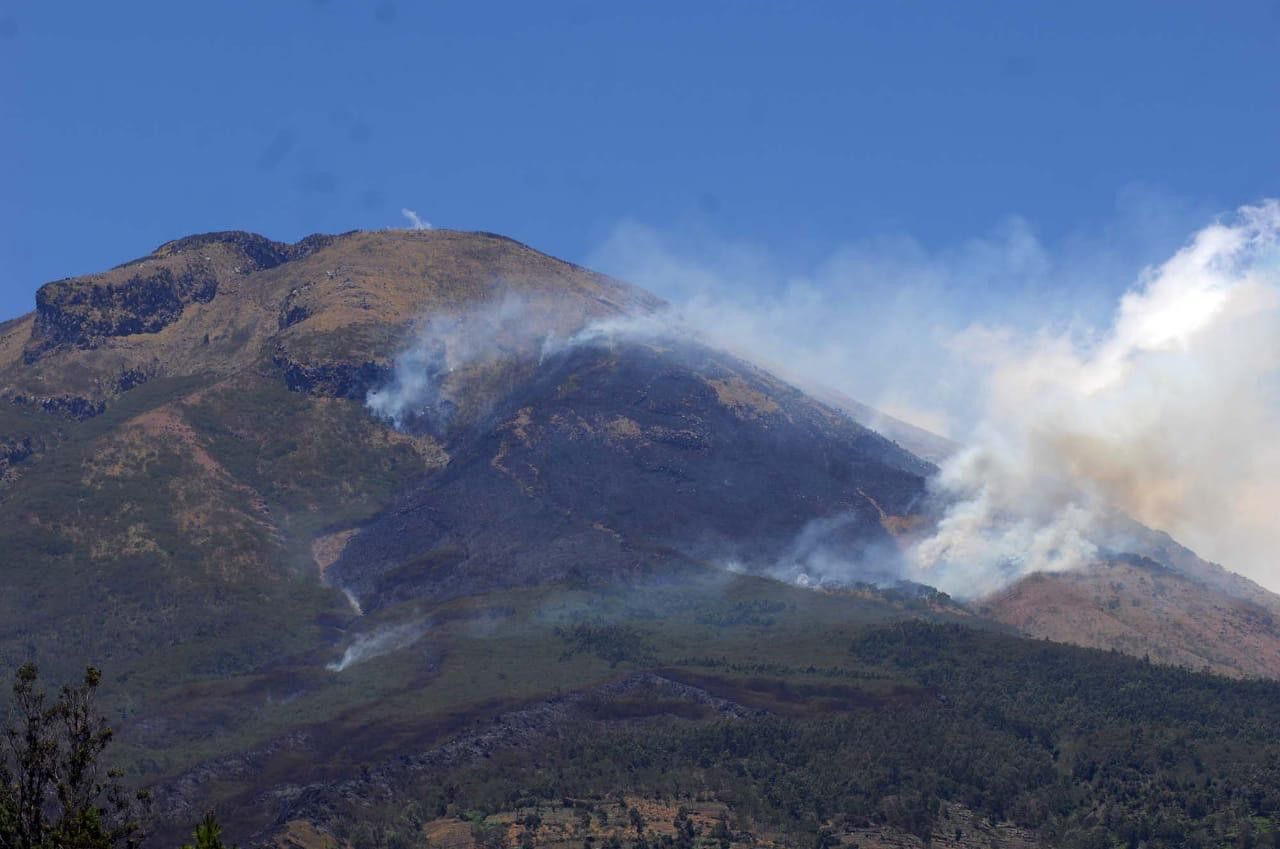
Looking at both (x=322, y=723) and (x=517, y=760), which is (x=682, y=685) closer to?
(x=517, y=760)

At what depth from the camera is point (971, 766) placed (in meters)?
171

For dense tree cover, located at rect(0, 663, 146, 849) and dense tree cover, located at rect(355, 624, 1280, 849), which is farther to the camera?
dense tree cover, located at rect(355, 624, 1280, 849)

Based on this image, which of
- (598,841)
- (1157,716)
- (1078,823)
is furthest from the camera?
(1157,716)

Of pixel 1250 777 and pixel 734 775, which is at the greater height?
pixel 1250 777

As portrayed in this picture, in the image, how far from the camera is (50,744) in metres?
64.1

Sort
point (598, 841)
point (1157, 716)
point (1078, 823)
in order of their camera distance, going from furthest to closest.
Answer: point (1157, 716)
point (1078, 823)
point (598, 841)

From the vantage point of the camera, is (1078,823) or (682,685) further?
(682,685)

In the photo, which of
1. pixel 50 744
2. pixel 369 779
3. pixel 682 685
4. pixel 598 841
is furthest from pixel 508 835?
pixel 50 744

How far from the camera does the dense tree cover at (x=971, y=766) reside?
525 feet

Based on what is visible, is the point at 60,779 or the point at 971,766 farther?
the point at 971,766

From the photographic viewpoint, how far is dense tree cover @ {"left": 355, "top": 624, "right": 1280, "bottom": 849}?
160000 mm

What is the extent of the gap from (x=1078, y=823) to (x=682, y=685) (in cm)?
4827

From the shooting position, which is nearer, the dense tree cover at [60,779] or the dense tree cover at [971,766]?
the dense tree cover at [60,779]

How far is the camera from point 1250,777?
163250mm
